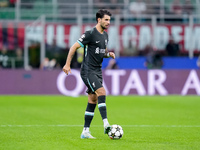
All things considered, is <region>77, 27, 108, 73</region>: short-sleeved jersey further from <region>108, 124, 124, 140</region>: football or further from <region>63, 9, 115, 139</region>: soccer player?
<region>108, 124, 124, 140</region>: football

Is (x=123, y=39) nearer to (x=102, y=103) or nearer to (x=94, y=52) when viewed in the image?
(x=94, y=52)

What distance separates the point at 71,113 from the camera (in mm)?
13969

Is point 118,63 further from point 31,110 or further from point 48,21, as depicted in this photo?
point 31,110

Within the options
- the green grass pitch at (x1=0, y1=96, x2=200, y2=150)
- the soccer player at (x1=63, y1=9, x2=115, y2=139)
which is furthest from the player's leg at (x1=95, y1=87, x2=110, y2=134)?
the green grass pitch at (x1=0, y1=96, x2=200, y2=150)

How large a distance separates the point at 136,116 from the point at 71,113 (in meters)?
1.93

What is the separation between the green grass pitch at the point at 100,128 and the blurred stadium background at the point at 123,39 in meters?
5.86

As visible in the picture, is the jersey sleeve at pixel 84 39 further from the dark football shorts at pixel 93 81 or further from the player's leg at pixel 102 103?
the player's leg at pixel 102 103

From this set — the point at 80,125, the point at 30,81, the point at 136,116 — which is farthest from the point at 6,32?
the point at 80,125

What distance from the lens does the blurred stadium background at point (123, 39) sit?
2239 centimetres

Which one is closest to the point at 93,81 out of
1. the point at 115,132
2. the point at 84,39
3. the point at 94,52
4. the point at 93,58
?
the point at 93,58

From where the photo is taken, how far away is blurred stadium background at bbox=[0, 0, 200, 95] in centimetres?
2239

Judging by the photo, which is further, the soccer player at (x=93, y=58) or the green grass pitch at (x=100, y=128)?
the soccer player at (x=93, y=58)

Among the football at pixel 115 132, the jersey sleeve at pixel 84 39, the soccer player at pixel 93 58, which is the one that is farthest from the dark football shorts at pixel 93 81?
the football at pixel 115 132

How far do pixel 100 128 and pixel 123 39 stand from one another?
14458mm
